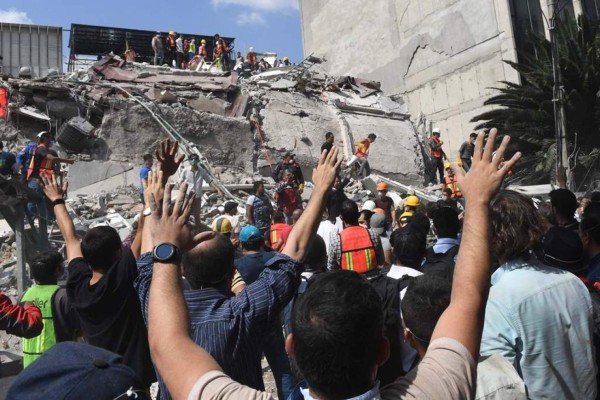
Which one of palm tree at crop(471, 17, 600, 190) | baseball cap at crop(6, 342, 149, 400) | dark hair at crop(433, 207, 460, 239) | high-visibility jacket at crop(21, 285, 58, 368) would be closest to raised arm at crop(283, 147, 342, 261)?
baseball cap at crop(6, 342, 149, 400)

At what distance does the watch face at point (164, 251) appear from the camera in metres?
1.50

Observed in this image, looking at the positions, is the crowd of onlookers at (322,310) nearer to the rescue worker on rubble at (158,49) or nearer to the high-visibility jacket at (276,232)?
the high-visibility jacket at (276,232)

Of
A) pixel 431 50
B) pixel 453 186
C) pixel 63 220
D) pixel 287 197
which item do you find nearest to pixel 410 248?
pixel 63 220

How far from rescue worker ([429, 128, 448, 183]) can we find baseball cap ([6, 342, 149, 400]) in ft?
48.3

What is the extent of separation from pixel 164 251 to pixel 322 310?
0.52m

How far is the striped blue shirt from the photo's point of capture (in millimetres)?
2043

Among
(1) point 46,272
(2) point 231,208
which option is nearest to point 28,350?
(1) point 46,272

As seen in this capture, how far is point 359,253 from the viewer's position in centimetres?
415

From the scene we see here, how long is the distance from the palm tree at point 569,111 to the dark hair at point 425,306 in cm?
1538

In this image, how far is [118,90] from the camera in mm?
13367

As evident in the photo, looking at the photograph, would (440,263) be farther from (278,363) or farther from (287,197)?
→ (287,197)

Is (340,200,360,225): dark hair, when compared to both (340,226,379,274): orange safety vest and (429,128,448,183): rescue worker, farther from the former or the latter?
(429,128,448,183): rescue worker

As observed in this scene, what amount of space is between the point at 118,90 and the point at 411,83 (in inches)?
598

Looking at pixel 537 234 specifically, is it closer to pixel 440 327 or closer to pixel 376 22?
pixel 440 327
